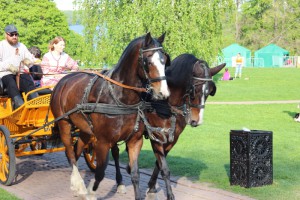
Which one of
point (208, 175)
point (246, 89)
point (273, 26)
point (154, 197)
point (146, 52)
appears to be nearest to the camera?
point (146, 52)

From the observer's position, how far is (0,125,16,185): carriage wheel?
29.3 ft

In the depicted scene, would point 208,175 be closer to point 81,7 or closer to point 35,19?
point 81,7

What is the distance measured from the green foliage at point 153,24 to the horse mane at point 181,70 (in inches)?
784

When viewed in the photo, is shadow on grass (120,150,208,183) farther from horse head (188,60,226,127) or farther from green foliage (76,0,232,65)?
green foliage (76,0,232,65)

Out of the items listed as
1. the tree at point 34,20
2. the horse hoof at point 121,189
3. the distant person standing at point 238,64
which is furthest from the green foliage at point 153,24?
the tree at point 34,20

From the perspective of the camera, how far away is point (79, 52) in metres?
30.8

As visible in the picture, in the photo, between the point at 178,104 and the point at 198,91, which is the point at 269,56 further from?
the point at 198,91

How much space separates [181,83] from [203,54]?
72.1 feet

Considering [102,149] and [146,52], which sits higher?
[146,52]

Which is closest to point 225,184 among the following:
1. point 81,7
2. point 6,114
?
point 6,114

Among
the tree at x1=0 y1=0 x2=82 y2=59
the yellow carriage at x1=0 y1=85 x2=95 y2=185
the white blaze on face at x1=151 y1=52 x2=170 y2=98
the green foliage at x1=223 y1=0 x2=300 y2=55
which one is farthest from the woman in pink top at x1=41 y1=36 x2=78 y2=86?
the green foliage at x1=223 y1=0 x2=300 y2=55

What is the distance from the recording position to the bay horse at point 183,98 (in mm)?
7113

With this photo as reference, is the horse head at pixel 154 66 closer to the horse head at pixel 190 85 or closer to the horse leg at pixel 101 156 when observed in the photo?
the horse head at pixel 190 85

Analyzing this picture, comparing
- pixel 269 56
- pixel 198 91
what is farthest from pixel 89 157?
pixel 269 56
